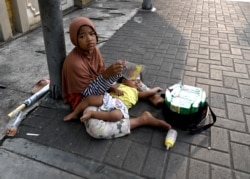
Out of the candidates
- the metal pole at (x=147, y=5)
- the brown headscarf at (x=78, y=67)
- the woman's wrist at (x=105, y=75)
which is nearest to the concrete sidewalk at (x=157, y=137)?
the brown headscarf at (x=78, y=67)

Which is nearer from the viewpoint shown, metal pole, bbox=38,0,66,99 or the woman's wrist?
the woman's wrist

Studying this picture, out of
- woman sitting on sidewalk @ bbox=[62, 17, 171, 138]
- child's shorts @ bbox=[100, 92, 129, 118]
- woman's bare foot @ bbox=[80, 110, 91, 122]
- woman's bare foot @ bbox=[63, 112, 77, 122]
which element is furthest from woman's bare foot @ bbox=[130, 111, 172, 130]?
woman's bare foot @ bbox=[63, 112, 77, 122]

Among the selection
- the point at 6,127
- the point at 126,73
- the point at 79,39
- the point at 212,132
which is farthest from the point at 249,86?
the point at 6,127

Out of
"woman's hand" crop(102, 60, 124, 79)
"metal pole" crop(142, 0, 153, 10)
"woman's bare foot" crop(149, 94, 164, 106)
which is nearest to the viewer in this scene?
"woman's hand" crop(102, 60, 124, 79)

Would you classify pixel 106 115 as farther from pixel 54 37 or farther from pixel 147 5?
pixel 147 5

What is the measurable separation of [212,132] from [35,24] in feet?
13.3

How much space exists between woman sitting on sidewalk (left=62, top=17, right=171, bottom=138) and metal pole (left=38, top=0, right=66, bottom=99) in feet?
0.69

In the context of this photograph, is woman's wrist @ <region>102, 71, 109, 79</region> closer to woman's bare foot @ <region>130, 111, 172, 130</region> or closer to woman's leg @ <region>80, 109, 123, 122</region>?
woman's leg @ <region>80, 109, 123, 122</region>

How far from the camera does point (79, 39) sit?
90.4 inches

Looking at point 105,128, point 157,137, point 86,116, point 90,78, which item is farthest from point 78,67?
point 157,137

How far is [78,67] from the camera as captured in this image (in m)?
2.31

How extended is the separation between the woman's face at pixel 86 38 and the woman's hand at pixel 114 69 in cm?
28

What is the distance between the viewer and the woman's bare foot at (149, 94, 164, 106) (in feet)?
9.09

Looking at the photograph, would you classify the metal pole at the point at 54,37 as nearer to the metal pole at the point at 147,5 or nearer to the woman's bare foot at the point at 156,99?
the woman's bare foot at the point at 156,99
